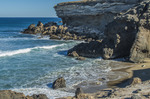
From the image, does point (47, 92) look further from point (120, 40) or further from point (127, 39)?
point (127, 39)

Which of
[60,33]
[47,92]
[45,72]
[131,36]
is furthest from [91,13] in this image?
[47,92]

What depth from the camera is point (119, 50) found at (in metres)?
22.9

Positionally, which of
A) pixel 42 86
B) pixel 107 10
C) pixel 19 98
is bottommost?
pixel 42 86

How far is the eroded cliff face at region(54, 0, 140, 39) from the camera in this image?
125 feet

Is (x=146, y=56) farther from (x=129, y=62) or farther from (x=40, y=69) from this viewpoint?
(x=40, y=69)

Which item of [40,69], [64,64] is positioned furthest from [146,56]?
[40,69]

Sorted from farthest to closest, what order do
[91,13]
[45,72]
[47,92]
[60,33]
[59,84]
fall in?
[60,33]
[91,13]
[45,72]
[59,84]
[47,92]

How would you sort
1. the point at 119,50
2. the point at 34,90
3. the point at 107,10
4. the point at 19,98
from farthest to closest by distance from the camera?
the point at 107,10, the point at 119,50, the point at 34,90, the point at 19,98

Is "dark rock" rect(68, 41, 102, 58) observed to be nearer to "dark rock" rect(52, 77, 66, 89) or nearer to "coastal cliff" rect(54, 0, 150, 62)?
"coastal cliff" rect(54, 0, 150, 62)

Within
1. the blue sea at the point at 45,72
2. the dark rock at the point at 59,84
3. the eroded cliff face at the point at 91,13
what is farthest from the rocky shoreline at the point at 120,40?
the dark rock at the point at 59,84

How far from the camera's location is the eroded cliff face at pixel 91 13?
3803 centimetres

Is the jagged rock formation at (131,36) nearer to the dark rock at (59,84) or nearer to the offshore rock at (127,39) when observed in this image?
the offshore rock at (127,39)

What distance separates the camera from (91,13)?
42.2m

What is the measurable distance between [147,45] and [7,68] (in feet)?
46.4
